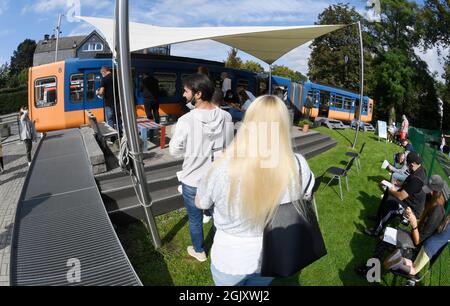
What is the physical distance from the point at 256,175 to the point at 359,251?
369 centimetres

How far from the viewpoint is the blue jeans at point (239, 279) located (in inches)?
78.7

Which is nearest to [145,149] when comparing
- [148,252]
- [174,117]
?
[148,252]

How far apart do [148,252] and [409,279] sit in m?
3.26

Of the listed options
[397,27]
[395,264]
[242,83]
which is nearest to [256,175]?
[395,264]

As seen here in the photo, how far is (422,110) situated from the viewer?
39.1m

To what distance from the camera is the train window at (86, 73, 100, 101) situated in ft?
30.9

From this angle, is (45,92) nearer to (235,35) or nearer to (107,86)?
(107,86)

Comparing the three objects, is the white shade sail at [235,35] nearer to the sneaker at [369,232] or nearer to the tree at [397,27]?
the sneaker at [369,232]

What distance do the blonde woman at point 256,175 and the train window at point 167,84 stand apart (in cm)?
974

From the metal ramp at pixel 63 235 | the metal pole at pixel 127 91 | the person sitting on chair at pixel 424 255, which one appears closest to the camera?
the metal ramp at pixel 63 235

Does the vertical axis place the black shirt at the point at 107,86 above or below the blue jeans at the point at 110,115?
above

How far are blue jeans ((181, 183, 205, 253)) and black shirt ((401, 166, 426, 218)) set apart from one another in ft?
11.3

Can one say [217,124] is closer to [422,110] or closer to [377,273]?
[377,273]

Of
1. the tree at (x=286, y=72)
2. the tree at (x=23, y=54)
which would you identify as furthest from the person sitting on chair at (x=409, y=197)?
the tree at (x=23, y=54)
